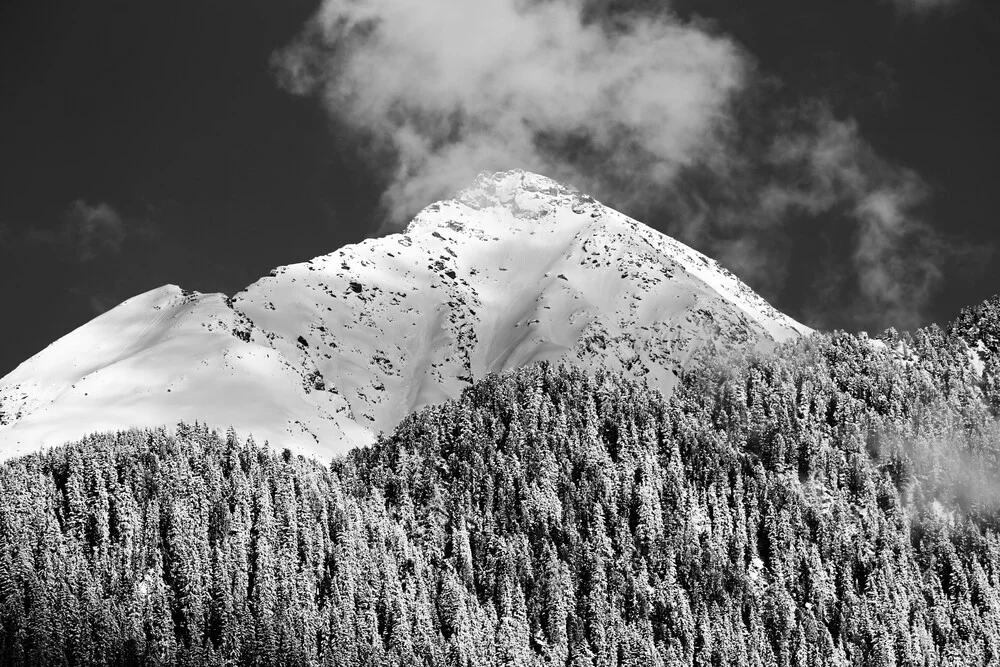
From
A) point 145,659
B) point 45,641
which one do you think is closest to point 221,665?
point 145,659

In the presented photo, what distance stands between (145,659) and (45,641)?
13359 mm

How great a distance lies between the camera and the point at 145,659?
19962cm

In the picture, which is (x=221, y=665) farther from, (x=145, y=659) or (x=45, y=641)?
(x=45, y=641)

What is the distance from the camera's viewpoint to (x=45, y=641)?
643ft

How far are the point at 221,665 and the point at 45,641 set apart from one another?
2338 centimetres

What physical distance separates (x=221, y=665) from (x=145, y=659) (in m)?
10.4

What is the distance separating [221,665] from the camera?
19950 centimetres
